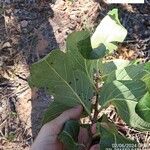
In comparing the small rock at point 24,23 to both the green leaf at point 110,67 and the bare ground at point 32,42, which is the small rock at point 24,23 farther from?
the green leaf at point 110,67

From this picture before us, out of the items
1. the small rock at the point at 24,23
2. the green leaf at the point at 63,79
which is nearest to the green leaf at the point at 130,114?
the green leaf at the point at 63,79

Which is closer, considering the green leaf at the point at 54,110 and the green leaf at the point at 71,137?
the green leaf at the point at 71,137

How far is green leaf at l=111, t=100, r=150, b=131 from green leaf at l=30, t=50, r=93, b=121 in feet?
0.38

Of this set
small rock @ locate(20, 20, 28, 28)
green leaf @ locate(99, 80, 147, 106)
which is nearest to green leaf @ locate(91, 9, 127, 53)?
green leaf @ locate(99, 80, 147, 106)

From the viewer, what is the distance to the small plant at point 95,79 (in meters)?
1.04

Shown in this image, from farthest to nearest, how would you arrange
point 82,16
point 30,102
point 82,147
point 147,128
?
point 82,16
point 30,102
point 82,147
point 147,128

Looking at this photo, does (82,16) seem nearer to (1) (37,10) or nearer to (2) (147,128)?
(1) (37,10)

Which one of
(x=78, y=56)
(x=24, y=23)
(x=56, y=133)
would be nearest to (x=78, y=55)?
(x=78, y=56)

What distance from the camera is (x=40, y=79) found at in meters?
1.14

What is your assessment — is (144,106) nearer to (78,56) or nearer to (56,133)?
(78,56)

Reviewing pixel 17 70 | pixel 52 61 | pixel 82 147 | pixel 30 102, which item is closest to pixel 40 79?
pixel 52 61

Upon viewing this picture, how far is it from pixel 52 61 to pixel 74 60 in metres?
0.08

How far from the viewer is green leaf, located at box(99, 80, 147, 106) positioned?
1032 mm

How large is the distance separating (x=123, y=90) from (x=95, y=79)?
0.64 ft
